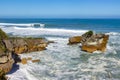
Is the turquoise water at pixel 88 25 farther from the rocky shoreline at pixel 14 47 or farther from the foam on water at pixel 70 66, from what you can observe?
the foam on water at pixel 70 66

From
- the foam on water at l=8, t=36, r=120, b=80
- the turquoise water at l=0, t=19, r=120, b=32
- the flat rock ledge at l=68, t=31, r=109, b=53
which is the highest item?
the flat rock ledge at l=68, t=31, r=109, b=53

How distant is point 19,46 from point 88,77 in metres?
11.1

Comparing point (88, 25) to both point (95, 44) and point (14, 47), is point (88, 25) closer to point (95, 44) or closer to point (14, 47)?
point (95, 44)

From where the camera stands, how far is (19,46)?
29781mm

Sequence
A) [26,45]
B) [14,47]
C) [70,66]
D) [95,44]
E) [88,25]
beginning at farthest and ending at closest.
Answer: [88,25]
[95,44]
[26,45]
[14,47]
[70,66]

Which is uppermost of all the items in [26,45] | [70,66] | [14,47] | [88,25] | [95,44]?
[14,47]

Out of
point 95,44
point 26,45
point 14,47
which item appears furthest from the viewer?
point 95,44

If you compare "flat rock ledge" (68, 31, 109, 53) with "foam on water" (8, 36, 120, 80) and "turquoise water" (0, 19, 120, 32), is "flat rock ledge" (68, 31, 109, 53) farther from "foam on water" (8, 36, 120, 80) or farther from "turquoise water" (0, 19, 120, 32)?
"turquoise water" (0, 19, 120, 32)

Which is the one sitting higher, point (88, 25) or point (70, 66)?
point (70, 66)

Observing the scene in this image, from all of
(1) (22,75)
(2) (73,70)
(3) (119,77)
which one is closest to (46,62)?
(2) (73,70)

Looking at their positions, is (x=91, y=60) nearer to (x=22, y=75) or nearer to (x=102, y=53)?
(x=102, y=53)

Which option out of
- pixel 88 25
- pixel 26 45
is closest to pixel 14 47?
pixel 26 45

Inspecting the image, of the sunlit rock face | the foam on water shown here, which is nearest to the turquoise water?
the sunlit rock face

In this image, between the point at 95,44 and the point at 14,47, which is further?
the point at 95,44
